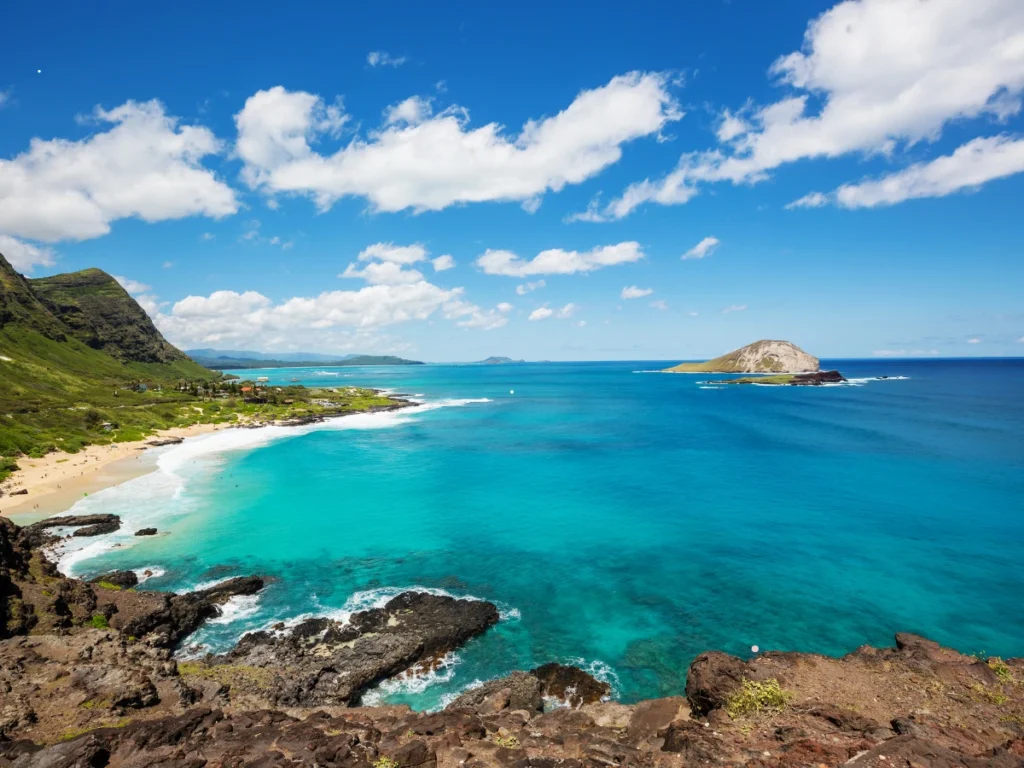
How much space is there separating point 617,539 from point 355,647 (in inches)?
906

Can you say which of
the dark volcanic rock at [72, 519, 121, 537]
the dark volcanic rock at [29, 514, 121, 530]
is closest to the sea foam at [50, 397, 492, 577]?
the dark volcanic rock at [72, 519, 121, 537]

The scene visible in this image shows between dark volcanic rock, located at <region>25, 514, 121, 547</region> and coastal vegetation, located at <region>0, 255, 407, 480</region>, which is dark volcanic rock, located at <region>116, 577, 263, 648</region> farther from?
coastal vegetation, located at <region>0, 255, 407, 480</region>

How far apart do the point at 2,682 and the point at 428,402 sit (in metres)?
143

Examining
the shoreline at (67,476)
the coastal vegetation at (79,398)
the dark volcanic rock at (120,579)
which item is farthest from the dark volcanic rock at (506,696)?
the coastal vegetation at (79,398)

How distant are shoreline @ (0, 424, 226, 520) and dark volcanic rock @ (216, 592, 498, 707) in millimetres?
36368

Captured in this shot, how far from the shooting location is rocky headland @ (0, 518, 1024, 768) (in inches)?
504

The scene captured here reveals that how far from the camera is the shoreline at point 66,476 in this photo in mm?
45344

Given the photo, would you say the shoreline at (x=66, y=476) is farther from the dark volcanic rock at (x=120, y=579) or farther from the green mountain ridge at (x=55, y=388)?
the dark volcanic rock at (x=120, y=579)

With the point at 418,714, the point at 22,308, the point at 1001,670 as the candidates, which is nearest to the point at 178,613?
the point at 418,714

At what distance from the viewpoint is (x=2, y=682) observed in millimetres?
15867

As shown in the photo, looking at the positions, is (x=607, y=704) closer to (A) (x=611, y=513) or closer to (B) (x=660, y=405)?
(A) (x=611, y=513)

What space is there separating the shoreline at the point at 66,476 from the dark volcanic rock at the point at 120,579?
2079cm

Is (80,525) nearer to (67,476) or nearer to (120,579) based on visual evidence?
(120,579)

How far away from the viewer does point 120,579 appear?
3020 cm
